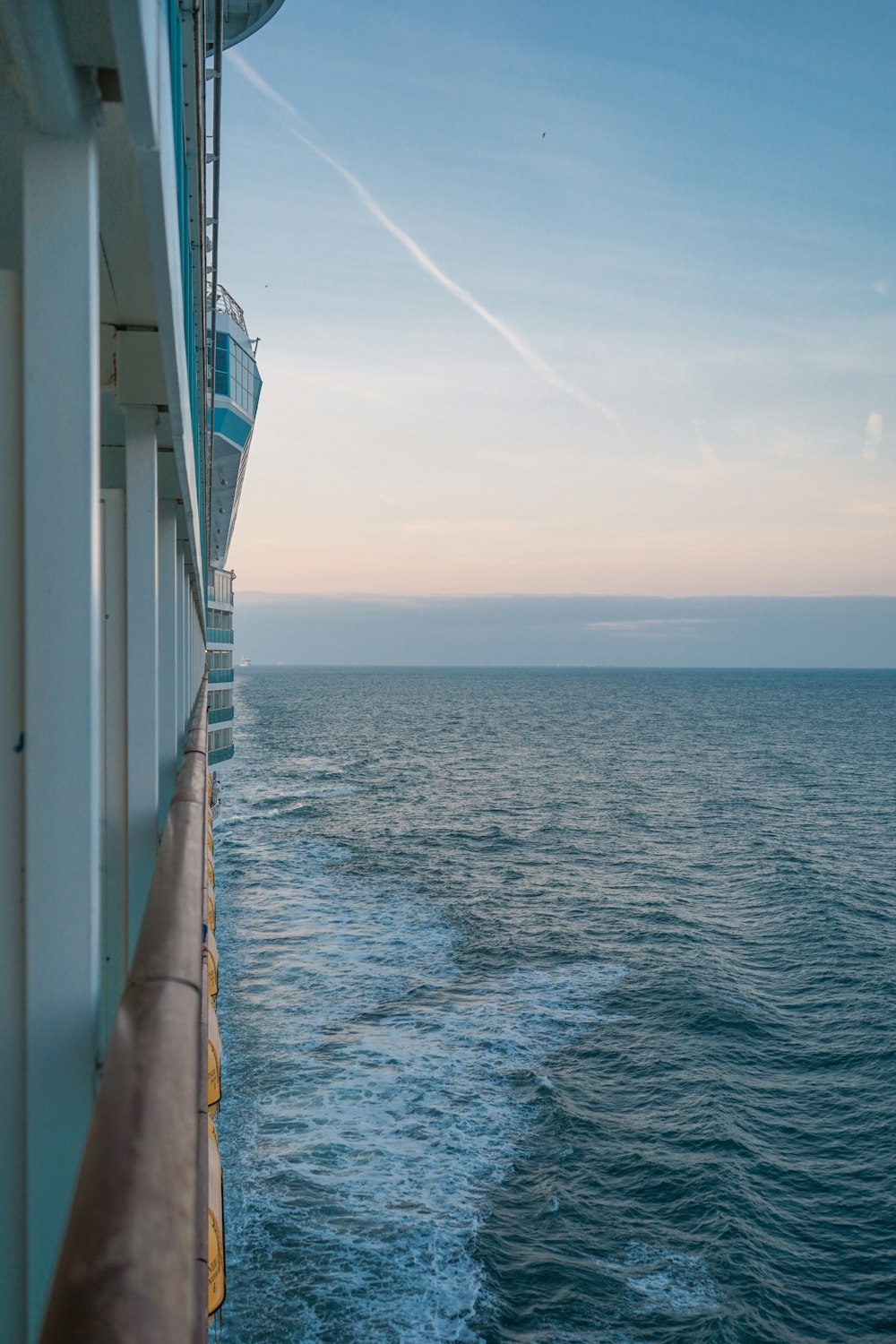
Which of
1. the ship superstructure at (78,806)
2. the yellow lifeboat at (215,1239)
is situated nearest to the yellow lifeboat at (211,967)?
the ship superstructure at (78,806)

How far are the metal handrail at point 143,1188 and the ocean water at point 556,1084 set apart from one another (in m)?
12.3

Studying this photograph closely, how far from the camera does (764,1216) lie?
1462 centimetres

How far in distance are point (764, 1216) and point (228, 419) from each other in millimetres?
20974

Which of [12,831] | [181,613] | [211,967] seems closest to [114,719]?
[211,967]

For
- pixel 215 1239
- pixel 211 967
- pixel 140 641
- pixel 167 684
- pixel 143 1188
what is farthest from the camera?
pixel 167 684

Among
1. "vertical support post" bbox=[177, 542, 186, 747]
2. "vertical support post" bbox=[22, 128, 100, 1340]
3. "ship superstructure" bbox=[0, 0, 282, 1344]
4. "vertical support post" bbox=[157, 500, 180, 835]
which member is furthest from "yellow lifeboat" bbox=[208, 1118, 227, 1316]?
"vertical support post" bbox=[177, 542, 186, 747]

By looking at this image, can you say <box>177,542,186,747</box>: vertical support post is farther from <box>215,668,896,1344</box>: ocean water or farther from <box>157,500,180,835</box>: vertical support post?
<box>215,668,896,1344</box>: ocean water

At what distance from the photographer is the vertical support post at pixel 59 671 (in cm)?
194

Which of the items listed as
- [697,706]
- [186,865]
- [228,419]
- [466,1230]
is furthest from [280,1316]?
[697,706]

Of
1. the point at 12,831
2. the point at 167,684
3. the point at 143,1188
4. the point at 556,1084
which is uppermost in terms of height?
the point at 167,684

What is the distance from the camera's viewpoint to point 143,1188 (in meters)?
0.97

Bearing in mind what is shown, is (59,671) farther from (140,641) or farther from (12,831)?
(140,641)

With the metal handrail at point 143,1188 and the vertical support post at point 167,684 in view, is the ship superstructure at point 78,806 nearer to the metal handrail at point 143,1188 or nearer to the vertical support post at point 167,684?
the metal handrail at point 143,1188

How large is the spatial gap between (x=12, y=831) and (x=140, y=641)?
7.36 ft
